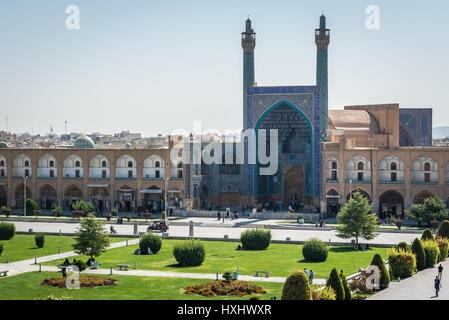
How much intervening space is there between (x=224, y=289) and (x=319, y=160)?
32.0 meters

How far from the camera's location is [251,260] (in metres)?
33.8

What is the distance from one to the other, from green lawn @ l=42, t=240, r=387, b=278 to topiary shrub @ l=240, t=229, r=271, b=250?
50 cm

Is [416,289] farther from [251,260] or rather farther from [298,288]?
[251,260]

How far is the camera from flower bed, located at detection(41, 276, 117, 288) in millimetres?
26981

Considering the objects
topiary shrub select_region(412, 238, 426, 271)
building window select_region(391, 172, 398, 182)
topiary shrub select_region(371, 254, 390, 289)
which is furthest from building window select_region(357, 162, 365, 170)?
topiary shrub select_region(371, 254, 390, 289)

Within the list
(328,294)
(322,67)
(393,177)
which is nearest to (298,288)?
(328,294)

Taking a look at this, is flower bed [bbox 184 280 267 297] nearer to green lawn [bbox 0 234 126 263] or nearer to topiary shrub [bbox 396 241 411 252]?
topiary shrub [bbox 396 241 411 252]

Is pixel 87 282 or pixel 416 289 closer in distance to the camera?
pixel 416 289

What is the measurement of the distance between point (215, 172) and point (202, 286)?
3559 centimetres

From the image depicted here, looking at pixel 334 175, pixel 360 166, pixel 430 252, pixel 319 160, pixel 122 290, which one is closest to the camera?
pixel 122 290

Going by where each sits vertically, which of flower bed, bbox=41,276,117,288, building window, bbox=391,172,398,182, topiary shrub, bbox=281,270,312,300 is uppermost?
building window, bbox=391,172,398,182

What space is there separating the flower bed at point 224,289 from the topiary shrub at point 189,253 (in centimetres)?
512

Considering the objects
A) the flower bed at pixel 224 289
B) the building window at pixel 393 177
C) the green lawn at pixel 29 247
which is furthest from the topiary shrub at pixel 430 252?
the building window at pixel 393 177
